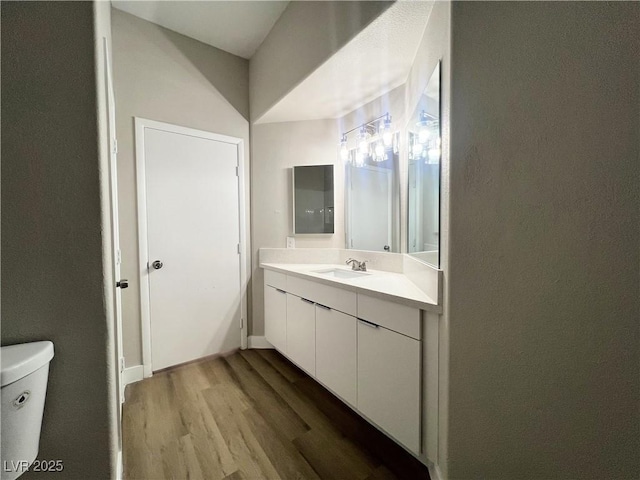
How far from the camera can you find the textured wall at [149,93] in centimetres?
185

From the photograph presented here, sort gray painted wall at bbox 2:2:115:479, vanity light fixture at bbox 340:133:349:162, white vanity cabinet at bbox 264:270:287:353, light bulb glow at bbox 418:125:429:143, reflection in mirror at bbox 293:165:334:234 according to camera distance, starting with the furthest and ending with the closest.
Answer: reflection in mirror at bbox 293:165:334:234
vanity light fixture at bbox 340:133:349:162
white vanity cabinet at bbox 264:270:287:353
light bulb glow at bbox 418:125:429:143
gray painted wall at bbox 2:2:115:479

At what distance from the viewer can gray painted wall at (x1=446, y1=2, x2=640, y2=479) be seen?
0.72 meters

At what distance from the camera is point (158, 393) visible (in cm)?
176

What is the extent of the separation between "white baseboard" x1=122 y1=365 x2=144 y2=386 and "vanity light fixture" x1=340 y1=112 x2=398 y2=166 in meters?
2.47

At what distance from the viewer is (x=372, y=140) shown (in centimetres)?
198

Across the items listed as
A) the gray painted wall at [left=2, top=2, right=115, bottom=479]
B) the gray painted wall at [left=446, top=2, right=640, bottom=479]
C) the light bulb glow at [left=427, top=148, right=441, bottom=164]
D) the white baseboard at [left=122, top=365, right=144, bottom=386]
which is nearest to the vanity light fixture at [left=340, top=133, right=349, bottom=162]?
the light bulb glow at [left=427, top=148, right=441, bottom=164]

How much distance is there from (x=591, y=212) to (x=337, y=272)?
1548 millimetres

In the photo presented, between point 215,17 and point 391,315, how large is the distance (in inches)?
102

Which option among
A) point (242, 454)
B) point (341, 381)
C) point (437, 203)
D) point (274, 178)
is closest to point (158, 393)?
point (242, 454)

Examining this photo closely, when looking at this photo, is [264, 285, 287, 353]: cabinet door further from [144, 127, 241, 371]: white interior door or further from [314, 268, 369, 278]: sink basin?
[314, 268, 369, 278]: sink basin

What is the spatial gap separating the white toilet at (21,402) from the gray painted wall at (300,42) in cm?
189

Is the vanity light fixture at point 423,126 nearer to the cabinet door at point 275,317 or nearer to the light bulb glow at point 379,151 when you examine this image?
the light bulb glow at point 379,151

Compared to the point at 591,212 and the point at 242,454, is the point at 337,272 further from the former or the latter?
the point at 591,212

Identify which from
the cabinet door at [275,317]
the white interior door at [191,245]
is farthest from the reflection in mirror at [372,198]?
the white interior door at [191,245]
